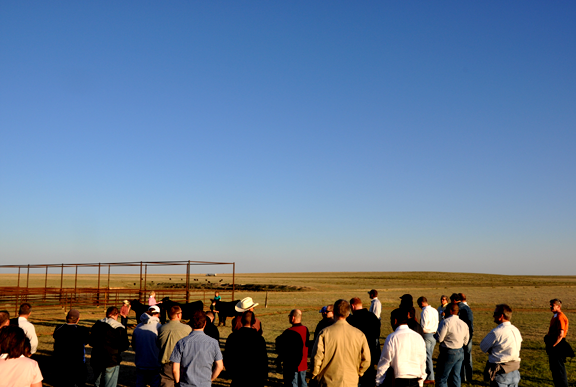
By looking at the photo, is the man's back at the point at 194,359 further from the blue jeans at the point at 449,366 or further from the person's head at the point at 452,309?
the person's head at the point at 452,309

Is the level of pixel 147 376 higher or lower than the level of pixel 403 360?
lower

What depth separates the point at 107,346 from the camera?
7.12 meters

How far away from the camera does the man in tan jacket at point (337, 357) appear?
5.52 meters

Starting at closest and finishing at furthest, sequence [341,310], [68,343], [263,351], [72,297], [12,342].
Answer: [12,342]
[341,310]
[263,351]
[68,343]
[72,297]

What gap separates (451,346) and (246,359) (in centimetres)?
393

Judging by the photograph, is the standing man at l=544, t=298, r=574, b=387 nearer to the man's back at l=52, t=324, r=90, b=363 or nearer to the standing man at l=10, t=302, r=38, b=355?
the man's back at l=52, t=324, r=90, b=363

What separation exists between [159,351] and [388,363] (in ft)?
10.6

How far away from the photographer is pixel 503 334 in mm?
6445

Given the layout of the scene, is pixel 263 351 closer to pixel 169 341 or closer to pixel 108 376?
pixel 169 341

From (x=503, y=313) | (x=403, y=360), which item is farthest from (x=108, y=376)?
(x=503, y=313)

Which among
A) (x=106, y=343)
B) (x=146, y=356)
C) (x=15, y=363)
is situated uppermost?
(x=15, y=363)

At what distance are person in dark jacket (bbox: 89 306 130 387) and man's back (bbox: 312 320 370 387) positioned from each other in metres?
3.41

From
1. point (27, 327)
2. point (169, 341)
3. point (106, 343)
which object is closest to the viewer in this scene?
point (169, 341)

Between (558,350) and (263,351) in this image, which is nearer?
(263,351)
